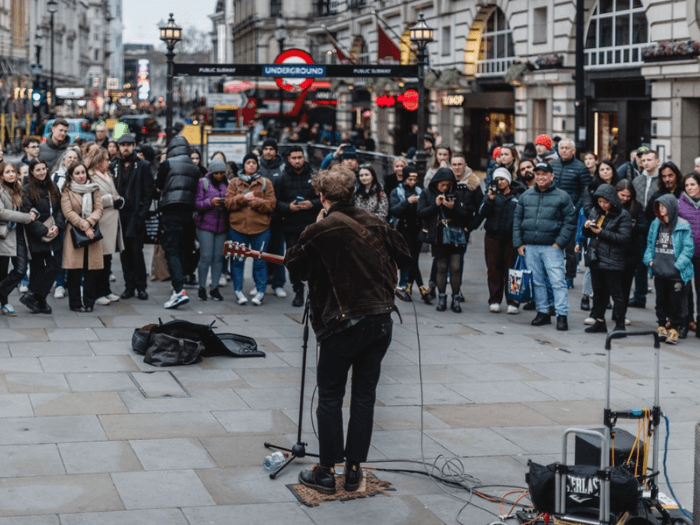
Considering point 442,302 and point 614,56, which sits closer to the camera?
point 442,302

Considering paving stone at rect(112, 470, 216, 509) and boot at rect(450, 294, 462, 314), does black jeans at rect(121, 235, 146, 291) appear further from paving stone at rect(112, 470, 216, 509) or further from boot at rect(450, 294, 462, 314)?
paving stone at rect(112, 470, 216, 509)

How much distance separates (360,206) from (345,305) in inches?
272

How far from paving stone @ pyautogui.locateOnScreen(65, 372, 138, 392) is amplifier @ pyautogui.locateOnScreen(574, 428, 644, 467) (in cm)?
433

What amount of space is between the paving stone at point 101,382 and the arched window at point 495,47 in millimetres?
26039

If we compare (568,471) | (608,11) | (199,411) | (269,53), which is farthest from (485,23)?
(269,53)

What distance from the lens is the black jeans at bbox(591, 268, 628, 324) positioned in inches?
472

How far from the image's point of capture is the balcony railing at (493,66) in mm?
34219

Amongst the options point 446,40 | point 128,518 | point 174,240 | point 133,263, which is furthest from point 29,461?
point 446,40

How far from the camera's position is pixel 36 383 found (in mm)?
9172

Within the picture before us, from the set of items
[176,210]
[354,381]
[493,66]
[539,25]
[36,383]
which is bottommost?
[36,383]

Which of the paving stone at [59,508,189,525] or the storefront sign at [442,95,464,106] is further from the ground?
the storefront sign at [442,95,464,106]

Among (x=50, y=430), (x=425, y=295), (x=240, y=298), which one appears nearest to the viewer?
(x=50, y=430)

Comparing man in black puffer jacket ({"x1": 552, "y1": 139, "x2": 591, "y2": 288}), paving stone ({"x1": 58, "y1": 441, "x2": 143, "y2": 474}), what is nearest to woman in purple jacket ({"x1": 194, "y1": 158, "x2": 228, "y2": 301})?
man in black puffer jacket ({"x1": 552, "y1": 139, "x2": 591, "y2": 288})

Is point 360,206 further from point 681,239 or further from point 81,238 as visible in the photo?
point 681,239
